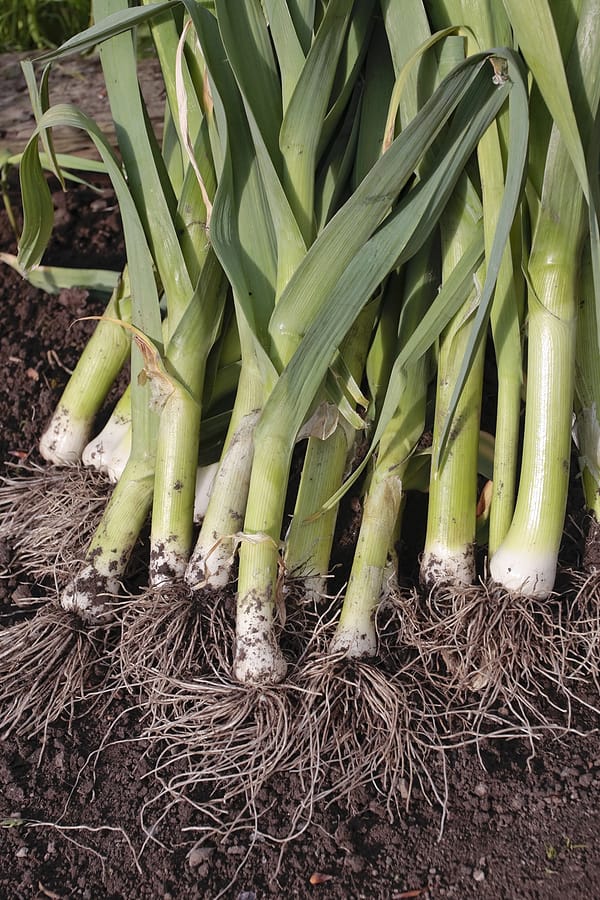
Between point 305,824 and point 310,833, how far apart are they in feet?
0.05

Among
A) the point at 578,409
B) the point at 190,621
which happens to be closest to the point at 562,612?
the point at 578,409

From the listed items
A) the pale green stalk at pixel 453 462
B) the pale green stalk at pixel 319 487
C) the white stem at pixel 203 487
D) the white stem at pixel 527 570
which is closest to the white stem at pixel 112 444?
the white stem at pixel 203 487

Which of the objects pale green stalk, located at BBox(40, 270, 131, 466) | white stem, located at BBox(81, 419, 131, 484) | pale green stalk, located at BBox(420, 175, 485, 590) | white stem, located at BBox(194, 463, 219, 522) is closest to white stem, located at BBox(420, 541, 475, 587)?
pale green stalk, located at BBox(420, 175, 485, 590)

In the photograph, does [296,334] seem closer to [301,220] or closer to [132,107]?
[301,220]

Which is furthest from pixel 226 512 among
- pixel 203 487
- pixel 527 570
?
pixel 527 570

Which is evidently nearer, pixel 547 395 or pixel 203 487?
pixel 547 395

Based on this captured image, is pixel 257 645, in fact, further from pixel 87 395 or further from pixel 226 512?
pixel 87 395

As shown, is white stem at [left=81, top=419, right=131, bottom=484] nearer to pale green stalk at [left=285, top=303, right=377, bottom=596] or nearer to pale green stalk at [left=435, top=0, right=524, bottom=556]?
pale green stalk at [left=285, top=303, right=377, bottom=596]

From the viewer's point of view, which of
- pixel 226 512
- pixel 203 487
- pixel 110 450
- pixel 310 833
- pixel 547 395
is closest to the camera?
pixel 310 833

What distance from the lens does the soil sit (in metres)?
1.15

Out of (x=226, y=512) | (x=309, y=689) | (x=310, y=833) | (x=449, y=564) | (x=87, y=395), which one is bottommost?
(x=310, y=833)

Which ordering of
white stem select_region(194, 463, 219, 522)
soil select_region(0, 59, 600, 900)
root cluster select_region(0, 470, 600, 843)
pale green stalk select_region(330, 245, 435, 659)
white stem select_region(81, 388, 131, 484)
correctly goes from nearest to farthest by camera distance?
soil select_region(0, 59, 600, 900) < root cluster select_region(0, 470, 600, 843) < pale green stalk select_region(330, 245, 435, 659) < white stem select_region(194, 463, 219, 522) < white stem select_region(81, 388, 131, 484)

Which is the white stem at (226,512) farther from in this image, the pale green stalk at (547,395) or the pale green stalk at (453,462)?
the pale green stalk at (547,395)

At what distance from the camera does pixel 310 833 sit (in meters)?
1.21
